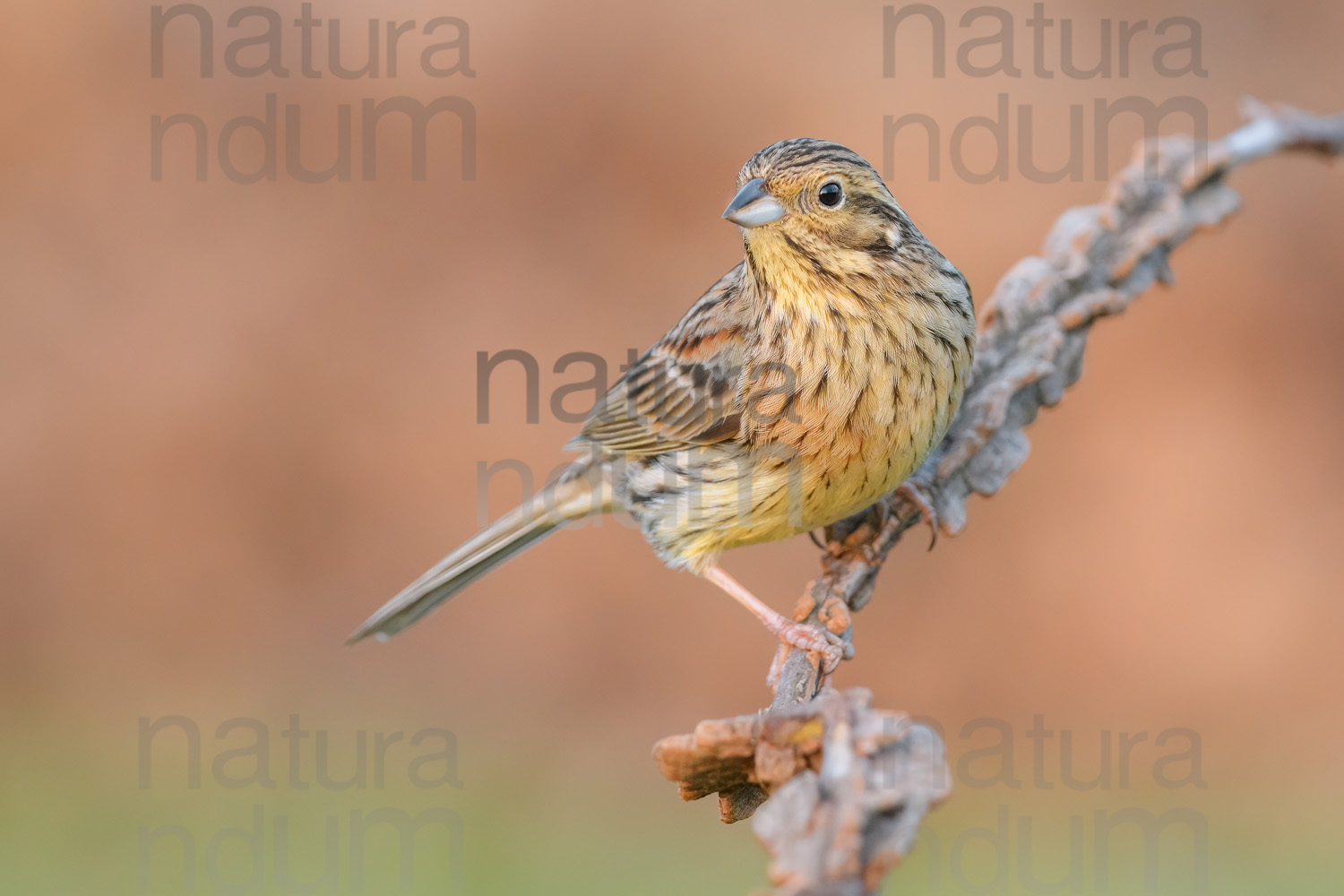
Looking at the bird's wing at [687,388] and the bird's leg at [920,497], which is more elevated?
the bird's wing at [687,388]

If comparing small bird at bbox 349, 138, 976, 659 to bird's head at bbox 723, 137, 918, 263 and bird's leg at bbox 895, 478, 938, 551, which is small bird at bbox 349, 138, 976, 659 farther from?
bird's leg at bbox 895, 478, 938, 551

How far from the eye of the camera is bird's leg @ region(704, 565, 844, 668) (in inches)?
120

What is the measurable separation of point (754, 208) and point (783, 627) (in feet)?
4.11

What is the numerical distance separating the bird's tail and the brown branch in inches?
41.5

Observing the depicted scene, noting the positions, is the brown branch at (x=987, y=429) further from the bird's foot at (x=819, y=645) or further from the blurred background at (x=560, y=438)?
the blurred background at (x=560, y=438)

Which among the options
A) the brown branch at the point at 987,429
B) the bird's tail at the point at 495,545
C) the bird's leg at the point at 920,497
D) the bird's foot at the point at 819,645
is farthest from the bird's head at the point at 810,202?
the bird's tail at the point at 495,545

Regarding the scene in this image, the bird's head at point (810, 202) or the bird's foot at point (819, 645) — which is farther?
the bird's head at point (810, 202)

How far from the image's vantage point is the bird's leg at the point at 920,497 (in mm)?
3795

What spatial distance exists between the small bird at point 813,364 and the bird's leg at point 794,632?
12mm

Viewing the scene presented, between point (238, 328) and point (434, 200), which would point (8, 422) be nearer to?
point (238, 328)

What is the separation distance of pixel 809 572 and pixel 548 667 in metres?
1.74

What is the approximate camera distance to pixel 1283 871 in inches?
256

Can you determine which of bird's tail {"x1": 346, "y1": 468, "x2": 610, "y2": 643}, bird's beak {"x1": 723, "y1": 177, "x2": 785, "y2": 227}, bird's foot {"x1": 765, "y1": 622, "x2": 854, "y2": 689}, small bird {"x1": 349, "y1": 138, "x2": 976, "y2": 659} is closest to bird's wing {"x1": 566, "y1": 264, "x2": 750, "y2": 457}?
small bird {"x1": 349, "y1": 138, "x2": 976, "y2": 659}

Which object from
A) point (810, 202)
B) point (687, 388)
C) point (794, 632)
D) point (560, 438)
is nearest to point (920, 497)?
point (794, 632)
